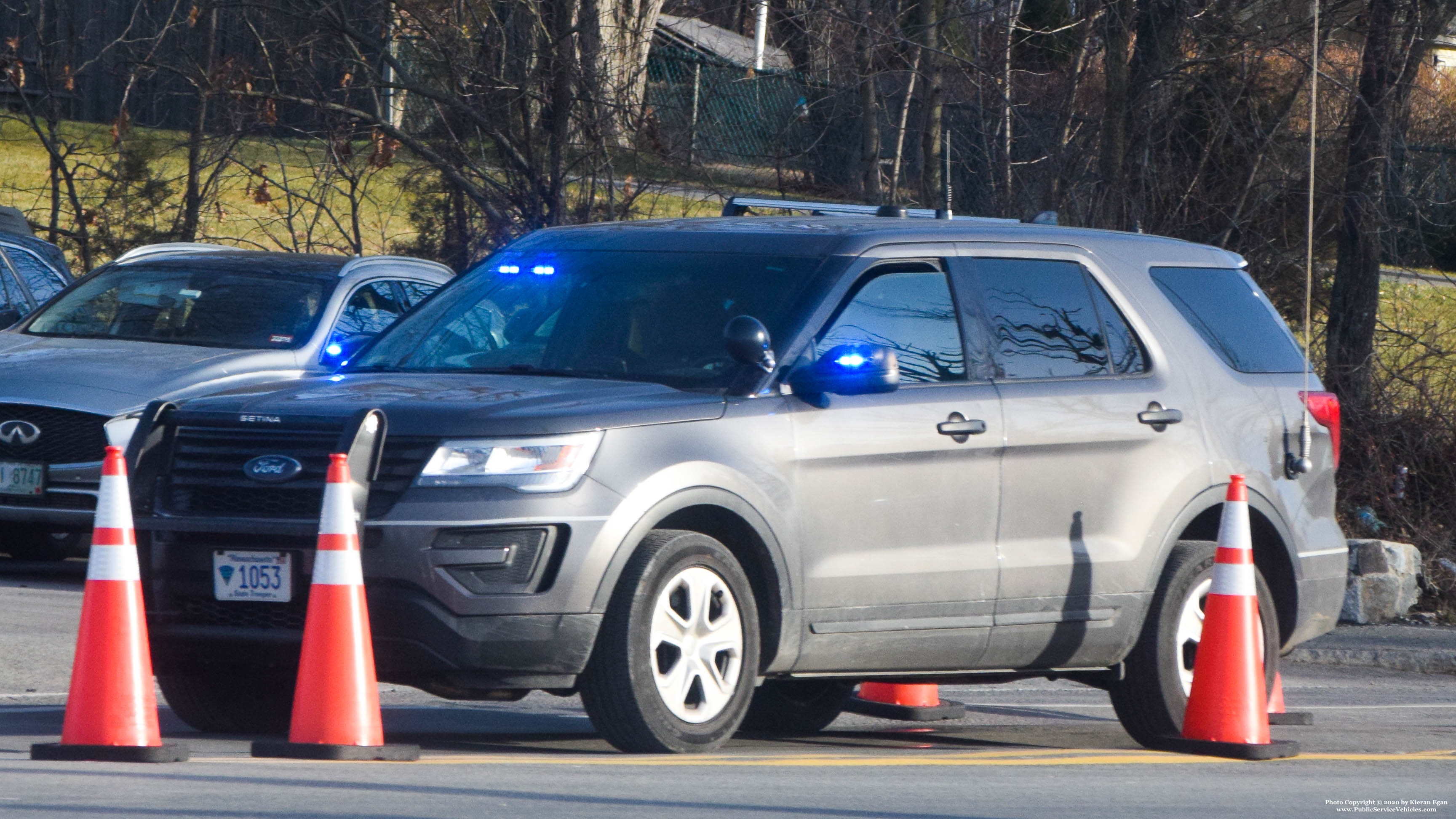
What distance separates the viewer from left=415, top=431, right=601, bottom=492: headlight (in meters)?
5.93

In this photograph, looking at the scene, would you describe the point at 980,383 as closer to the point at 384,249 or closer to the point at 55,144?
the point at 384,249

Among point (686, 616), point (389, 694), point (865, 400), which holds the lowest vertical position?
point (389, 694)

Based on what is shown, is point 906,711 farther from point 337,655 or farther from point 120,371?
point 120,371

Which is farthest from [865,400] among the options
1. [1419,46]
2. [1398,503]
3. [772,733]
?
[1419,46]

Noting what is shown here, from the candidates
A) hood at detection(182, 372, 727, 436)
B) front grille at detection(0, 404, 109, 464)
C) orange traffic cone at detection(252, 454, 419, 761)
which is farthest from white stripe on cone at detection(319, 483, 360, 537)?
front grille at detection(0, 404, 109, 464)

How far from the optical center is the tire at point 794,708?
791 cm

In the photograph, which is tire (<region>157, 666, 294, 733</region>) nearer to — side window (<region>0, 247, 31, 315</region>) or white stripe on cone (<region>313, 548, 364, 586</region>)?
white stripe on cone (<region>313, 548, 364, 586</region>)

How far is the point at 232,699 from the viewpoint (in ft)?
22.8

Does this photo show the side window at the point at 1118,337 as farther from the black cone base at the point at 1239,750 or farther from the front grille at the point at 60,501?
the front grille at the point at 60,501

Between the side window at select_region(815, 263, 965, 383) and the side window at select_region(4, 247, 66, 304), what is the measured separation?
26.8 ft

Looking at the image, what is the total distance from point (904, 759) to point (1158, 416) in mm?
1622

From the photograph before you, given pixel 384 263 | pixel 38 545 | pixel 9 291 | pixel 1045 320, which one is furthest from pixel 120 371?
pixel 1045 320

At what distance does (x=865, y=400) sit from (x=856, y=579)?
1.90 ft

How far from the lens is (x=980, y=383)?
23.2 ft
